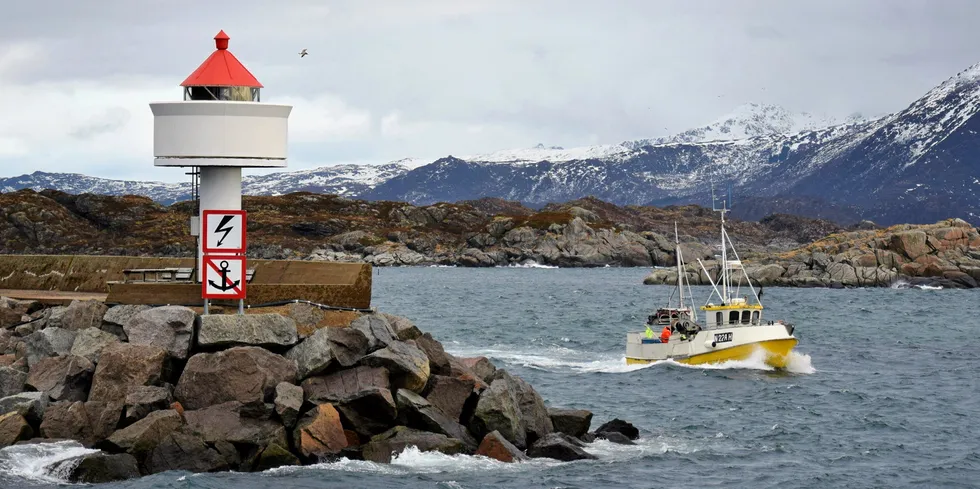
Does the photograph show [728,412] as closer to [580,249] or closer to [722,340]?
[722,340]

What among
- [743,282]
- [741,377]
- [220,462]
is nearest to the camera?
[220,462]

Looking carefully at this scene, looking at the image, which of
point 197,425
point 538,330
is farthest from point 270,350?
point 538,330

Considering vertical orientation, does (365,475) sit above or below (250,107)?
below

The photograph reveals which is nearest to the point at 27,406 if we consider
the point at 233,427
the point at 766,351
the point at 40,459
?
the point at 40,459

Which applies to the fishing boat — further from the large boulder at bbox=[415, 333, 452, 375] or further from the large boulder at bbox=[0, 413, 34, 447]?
the large boulder at bbox=[0, 413, 34, 447]

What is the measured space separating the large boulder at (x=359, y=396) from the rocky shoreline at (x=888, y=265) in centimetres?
9943

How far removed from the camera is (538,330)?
209 ft

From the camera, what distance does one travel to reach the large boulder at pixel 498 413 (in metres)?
22.8

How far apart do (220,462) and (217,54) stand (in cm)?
864

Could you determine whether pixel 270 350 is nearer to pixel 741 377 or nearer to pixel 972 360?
pixel 741 377

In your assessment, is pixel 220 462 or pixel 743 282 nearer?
pixel 220 462

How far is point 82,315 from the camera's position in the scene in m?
23.2

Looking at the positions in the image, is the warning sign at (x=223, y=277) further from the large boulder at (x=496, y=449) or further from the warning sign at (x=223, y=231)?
the large boulder at (x=496, y=449)

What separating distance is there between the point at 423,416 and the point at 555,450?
3.02 metres
